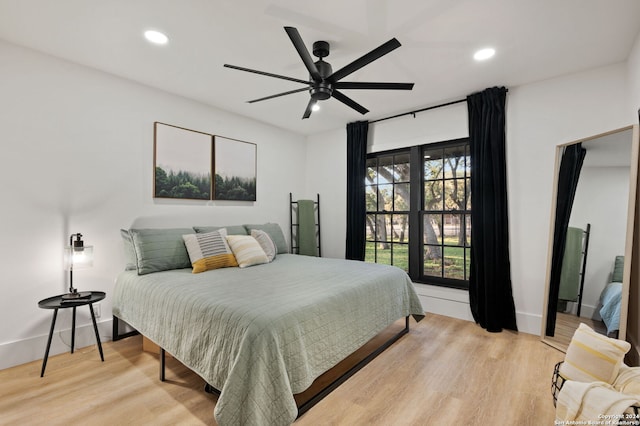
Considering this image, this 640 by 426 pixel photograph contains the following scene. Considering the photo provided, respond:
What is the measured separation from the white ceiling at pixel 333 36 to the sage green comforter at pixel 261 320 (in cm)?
187

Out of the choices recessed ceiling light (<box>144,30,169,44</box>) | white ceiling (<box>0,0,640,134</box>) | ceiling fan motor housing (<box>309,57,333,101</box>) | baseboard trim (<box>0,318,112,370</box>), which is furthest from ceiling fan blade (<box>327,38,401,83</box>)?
baseboard trim (<box>0,318,112,370</box>)

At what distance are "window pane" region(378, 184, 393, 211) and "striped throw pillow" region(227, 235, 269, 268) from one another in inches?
74.4

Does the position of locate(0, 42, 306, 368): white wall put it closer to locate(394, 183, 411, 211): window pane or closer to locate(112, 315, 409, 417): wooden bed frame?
locate(112, 315, 409, 417): wooden bed frame

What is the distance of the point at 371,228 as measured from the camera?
446 centimetres

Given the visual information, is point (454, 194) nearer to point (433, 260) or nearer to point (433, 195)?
point (433, 195)

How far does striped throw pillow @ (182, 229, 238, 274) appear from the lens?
2868 millimetres

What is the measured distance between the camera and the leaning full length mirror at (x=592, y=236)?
2.28 meters

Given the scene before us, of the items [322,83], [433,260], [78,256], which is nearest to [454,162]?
[433,260]

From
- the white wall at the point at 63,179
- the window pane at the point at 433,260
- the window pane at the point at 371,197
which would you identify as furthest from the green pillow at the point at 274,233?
the window pane at the point at 433,260

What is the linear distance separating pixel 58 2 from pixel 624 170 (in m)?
4.15

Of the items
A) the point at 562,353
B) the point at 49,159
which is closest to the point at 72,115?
the point at 49,159

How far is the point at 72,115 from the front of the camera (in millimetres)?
2684

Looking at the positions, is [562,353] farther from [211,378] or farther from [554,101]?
[211,378]

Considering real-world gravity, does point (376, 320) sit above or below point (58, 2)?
below
